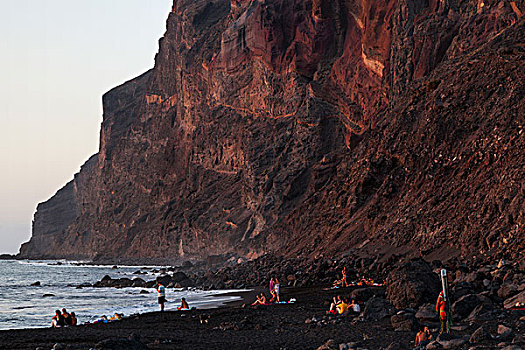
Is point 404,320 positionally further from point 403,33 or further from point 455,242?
point 403,33

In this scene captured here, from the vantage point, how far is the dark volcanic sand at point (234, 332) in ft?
59.6

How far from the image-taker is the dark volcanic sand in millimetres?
18172

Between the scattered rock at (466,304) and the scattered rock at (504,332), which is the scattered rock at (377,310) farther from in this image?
the scattered rock at (504,332)

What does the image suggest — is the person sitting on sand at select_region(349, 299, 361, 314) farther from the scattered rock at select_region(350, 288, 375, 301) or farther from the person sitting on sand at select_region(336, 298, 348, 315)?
the scattered rock at select_region(350, 288, 375, 301)

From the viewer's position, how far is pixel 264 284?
1784 inches

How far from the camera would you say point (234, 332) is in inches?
846

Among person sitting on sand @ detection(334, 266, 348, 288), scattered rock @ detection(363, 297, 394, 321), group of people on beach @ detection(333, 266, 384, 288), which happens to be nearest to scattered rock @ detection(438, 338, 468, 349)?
scattered rock @ detection(363, 297, 394, 321)

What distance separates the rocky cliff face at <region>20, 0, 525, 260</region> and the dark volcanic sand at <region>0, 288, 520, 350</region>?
34.8 feet

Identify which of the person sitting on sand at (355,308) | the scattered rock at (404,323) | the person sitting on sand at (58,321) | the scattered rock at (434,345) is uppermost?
the person sitting on sand at (58,321)

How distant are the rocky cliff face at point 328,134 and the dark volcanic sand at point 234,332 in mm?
10597

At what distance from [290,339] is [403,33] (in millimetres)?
43682

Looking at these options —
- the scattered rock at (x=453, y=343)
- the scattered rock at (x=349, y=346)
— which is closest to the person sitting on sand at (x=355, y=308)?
the scattered rock at (x=349, y=346)

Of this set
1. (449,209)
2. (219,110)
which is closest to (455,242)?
(449,209)

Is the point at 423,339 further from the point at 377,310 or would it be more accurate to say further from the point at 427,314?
the point at 377,310
